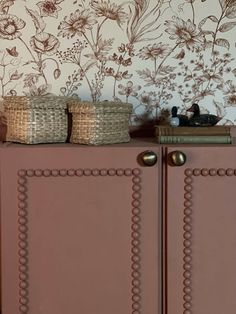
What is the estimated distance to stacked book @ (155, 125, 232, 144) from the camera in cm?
125

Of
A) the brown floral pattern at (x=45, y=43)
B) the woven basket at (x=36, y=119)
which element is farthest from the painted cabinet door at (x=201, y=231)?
the brown floral pattern at (x=45, y=43)

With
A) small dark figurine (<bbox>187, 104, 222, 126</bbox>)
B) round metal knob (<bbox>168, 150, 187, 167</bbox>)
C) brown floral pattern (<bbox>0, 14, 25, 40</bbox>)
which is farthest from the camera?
brown floral pattern (<bbox>0, 14, 25, 40</bbox>)

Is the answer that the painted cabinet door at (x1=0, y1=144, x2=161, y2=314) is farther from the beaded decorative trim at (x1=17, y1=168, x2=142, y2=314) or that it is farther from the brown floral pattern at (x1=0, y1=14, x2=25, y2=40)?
the brown floral pattern at (x1=0, y1=14, x2=25, y2=40)

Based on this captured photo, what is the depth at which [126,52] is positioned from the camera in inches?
58.1

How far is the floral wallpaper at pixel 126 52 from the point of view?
1.46 meters

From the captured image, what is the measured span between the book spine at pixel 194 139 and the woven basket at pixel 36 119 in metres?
0.24

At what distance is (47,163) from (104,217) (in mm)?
179

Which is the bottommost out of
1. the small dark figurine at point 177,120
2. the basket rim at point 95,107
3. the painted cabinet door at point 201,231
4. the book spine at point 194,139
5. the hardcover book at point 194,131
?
the painted cabinet door at point 201,231

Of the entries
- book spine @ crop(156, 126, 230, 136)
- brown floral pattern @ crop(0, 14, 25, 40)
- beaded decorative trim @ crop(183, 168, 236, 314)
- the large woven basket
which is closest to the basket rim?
the large woven basket

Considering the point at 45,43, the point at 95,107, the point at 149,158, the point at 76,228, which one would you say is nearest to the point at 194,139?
the point at 149,158

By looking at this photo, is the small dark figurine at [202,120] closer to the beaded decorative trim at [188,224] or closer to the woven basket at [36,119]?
the beaded decorative trim at [188,224]

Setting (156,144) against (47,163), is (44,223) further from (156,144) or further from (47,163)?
(156,144)

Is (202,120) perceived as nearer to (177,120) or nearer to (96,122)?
(177,120)

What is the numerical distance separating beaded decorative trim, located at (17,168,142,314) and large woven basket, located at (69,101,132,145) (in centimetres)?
9
